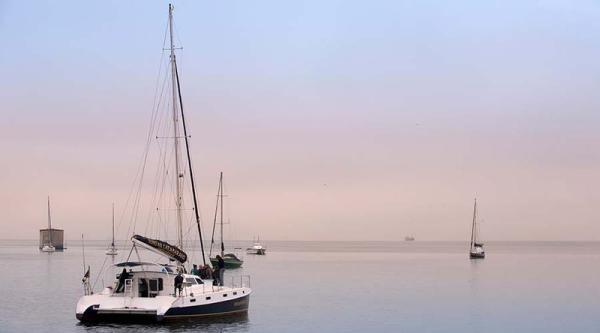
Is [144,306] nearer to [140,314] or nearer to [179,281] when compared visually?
[140,314]

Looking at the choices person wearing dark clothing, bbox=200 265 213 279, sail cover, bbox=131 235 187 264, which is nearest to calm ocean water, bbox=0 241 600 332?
person wearing dark clothing, bbox=200 265 213 279

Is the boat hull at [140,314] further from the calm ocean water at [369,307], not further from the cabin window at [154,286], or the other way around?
the cabin window at [154,286]

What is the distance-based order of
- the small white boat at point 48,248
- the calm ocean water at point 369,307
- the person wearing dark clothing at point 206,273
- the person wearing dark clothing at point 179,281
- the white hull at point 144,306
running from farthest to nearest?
1. the small white boat at point 48,248
2. the person wearing dark clothing at point 206,273
3. the calm ocean water at point 369,307
4. the person wearing dark clothing at point 179,281
5. the white hull at point 144,306

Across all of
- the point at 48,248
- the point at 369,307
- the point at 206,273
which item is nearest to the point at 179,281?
the point at 206,273

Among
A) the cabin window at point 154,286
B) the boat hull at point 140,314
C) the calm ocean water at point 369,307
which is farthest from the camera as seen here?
the calm ocean water at point 369,307

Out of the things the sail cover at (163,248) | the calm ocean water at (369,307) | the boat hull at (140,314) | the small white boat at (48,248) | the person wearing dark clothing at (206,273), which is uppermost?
the sail cover at (163,248)

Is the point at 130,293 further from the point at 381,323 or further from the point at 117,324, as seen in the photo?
the point at 381,323

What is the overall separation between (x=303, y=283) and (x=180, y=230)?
37.7m

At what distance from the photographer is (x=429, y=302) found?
62938 millimetres

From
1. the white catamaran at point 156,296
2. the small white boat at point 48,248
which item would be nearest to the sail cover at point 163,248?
the white catamaran at point 156,296

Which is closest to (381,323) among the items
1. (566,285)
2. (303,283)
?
(303,283)

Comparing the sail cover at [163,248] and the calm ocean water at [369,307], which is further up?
the sail cover at [163,248]

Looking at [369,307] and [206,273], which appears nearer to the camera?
[206,273]

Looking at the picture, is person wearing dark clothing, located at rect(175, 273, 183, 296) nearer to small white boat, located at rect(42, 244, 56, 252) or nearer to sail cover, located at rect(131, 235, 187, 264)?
sail cover, located at rect(131, 235, 187, 264)
